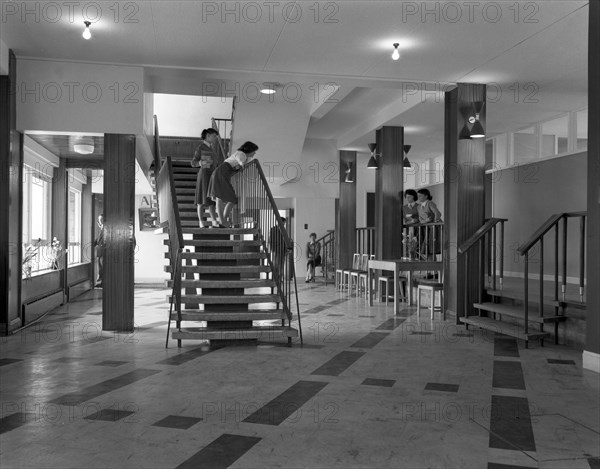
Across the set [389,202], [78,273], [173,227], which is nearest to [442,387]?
[173,227]

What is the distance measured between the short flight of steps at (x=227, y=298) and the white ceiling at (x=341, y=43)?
87.1 inches

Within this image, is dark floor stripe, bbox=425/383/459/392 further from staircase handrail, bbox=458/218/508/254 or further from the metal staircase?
staircase handrail, bbox=458/218/508/254

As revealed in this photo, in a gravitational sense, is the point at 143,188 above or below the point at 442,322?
above

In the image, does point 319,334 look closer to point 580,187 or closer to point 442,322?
point 442,322

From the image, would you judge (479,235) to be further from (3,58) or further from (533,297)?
(3,58)

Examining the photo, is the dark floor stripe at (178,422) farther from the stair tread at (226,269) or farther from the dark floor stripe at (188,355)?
the stair tread at (226,269)

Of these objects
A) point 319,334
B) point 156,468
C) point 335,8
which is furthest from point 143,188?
point 156,468

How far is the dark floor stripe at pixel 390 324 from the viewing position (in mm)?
7594

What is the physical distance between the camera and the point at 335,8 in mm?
5758

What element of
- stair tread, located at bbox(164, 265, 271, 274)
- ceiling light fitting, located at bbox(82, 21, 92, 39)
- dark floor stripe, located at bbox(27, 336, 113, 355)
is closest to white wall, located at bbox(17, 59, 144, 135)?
ceiling light fitting, located at bbox(82, 21, 92, 39)

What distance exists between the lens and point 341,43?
22.0ft

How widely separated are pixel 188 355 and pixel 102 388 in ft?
4.53

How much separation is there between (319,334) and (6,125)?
4.29 metres

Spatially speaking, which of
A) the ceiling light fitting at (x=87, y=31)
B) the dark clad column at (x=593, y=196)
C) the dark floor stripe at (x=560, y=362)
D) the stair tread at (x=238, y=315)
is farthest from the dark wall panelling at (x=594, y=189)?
the ceiling light fitting at (x=87, y=31)
